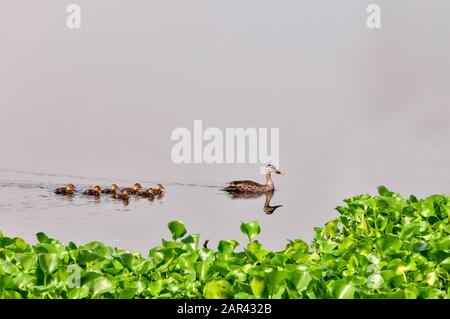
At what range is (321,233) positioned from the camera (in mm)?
4109

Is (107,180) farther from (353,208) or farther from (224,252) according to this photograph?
(224,252)

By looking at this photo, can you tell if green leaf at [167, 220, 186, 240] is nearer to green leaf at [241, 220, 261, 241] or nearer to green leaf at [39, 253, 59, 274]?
green leaf at [241, 220, 261, 241]

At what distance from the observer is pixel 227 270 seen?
2.75 meters

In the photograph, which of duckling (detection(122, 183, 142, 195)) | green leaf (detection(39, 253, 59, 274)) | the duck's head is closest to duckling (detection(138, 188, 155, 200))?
duckling (detection(122, 183, 142, 195))

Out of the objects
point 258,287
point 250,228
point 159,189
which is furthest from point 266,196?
point 258,287

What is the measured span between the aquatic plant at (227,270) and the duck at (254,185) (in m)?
7.27

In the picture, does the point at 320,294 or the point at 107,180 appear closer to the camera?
the point at 320,294

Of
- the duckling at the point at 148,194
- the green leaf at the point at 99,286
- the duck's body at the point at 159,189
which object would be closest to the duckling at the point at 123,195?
the duckling at the point at 148,194

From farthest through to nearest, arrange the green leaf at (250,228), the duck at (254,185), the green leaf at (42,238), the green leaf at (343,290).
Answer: the duck at (254,185) → the green leaf at (250,228) → the green leaf at (42,238) → the green leaf at (343,290)

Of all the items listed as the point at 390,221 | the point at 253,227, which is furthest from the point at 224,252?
the point at 390,221

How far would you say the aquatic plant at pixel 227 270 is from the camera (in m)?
2.42

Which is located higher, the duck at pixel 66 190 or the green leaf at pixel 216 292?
the green leaf at pixel 216 292

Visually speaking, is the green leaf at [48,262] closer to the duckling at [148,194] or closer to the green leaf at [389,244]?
the green leaf at [389,244]
